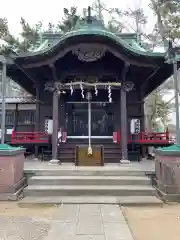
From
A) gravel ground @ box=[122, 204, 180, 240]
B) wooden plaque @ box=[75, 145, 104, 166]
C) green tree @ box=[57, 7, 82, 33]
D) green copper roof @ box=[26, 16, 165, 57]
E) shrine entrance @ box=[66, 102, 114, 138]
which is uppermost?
green tree @ box=[57, 7, 82, 33]

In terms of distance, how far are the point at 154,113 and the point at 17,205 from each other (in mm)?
19141

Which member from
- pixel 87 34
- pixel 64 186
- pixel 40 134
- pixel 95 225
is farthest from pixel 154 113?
pixel 95 225

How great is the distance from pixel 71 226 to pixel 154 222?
167 centimetres

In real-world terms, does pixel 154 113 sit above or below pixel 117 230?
above

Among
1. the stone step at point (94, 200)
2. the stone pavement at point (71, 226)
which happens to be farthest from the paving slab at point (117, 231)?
the stone step at point (94, 200)

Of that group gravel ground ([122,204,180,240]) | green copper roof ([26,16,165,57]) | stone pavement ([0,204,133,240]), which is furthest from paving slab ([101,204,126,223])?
green copper roof ([26,16,165,57])

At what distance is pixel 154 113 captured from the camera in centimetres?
2286

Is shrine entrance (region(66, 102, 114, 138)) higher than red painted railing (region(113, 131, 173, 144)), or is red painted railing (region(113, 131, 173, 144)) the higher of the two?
shrine entrance (region(66, 102, 114, 138))

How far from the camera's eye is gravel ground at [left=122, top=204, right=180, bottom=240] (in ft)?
13.2

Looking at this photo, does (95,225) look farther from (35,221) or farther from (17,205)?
(17,205)

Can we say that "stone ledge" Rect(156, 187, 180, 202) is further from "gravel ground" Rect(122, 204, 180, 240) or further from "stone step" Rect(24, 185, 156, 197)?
"stone step" Rect(24, 185, 156, 197)

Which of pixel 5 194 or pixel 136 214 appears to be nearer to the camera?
pixel 136 214

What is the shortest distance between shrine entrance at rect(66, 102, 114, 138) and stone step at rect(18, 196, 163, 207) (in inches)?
191

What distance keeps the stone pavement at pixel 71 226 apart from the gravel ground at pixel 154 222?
217 millimetres
